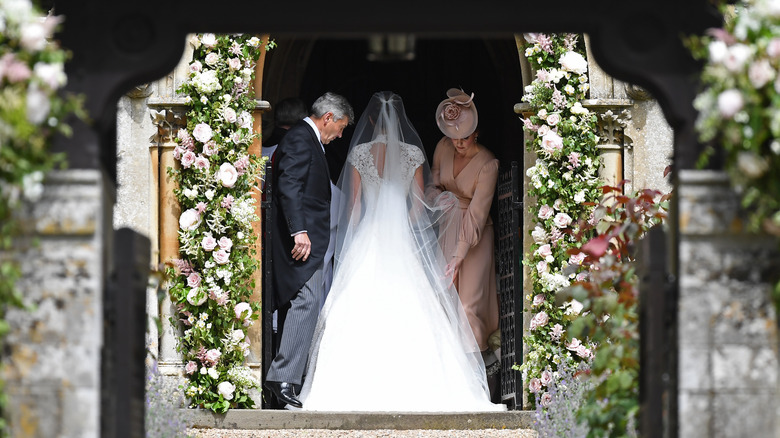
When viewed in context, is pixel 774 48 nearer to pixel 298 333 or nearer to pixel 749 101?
pixel 749 101

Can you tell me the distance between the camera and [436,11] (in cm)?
493

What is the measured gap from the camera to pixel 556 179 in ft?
28.5

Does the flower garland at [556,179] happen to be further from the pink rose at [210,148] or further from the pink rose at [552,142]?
the pink rose at [210,148]

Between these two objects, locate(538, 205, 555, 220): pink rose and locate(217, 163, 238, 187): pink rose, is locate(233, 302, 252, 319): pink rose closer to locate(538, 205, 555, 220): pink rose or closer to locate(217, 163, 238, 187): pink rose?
locate(217, 163, 238, 187): pink rose

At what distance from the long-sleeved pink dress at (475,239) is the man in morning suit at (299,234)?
37.4 inches

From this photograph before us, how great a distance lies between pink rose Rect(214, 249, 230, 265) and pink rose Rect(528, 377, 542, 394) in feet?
6.96

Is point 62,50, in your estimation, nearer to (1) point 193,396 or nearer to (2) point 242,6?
(2) point 242,6

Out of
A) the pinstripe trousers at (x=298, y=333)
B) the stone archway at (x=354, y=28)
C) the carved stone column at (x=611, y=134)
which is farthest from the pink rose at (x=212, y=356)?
the stone archway at (x=354, y=28)

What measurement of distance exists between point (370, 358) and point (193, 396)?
1198 mm

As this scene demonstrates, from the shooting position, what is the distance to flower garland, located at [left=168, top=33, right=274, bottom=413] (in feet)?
28.2

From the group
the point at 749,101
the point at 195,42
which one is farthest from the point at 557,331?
the point at 749,101

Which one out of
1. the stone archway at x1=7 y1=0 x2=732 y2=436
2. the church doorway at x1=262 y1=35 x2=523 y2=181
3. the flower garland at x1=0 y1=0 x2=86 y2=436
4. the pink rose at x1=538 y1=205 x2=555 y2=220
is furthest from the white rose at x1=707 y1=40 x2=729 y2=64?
the church doorway at x1=262 y1=35 x2=523 y2=181

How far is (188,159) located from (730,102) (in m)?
4.81

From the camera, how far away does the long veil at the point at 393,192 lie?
9352 millimetres
